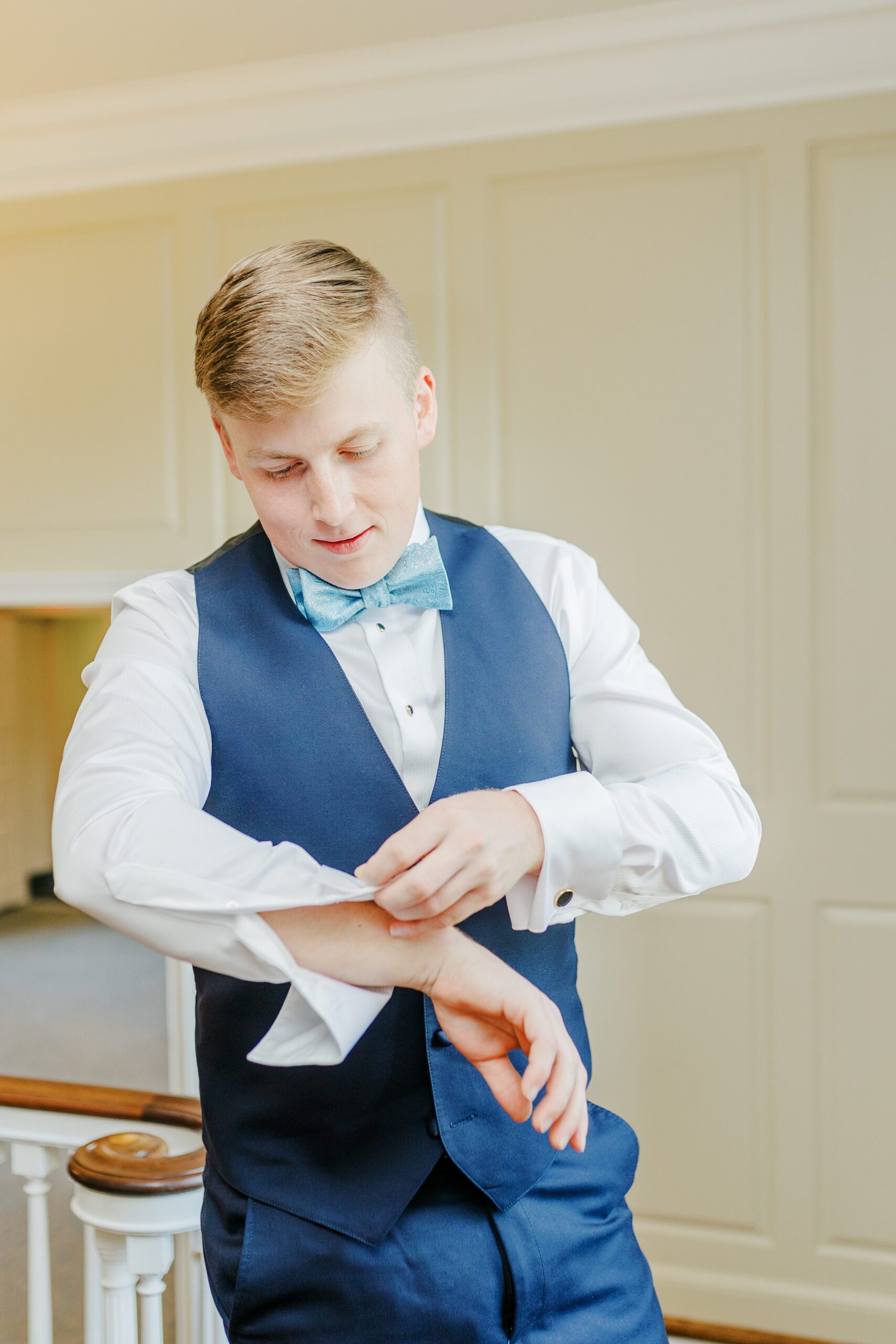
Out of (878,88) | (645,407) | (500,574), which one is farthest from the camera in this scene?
(645,407)

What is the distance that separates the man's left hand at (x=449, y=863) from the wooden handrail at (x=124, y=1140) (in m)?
0.57

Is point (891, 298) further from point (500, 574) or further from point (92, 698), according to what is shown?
point (92, 698)

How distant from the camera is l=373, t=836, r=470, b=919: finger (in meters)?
0.81

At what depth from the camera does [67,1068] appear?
3.79 m

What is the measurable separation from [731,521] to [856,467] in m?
0.30

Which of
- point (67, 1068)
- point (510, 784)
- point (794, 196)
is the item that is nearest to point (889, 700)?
point (794, 196)

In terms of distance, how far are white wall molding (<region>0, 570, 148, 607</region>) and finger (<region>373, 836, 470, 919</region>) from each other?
85.8 inches

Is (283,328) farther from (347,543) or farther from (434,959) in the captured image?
(434,959)

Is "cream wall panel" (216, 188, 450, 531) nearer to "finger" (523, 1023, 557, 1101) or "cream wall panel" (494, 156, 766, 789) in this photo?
"cream wall panel" (494, 156, 766, 789)

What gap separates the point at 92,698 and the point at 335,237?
6.67 feet

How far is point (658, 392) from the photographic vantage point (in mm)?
2498

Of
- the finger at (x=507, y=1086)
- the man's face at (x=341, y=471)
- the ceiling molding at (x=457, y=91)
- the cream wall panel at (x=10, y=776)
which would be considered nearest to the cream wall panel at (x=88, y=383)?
the ceiling molding at (x=457, y=91)

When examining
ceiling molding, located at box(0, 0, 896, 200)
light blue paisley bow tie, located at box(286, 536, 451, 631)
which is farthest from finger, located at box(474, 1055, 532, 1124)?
ceiling molding, located at box(0, 0, 896, 200)

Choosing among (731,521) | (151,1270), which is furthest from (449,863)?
(731,521)
